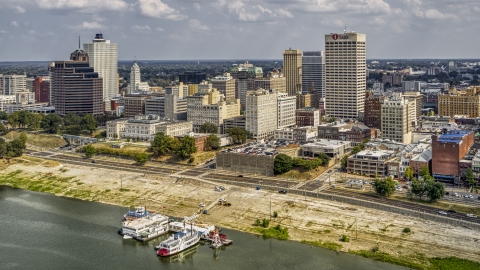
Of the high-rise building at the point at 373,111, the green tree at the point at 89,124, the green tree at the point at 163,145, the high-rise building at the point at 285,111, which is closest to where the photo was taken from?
the green tree at the point at 163,145

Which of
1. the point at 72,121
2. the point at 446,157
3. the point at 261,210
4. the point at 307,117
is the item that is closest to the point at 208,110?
the point at 307,117

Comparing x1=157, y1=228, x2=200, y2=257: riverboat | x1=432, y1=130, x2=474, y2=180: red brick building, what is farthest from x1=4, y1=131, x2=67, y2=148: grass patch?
x1=432, y1=130, x2=474, y2=180: red brick building

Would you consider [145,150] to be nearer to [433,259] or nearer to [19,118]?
[19,118]

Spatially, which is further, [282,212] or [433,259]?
[282,212]

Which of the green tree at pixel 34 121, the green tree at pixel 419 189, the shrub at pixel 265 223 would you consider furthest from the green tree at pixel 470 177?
the green tree at pixel 34 121

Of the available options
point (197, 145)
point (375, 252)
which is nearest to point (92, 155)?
point (197, 145)

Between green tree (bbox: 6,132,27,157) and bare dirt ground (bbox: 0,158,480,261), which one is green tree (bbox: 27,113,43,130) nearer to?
green tree (bbox: 6,132,27,157)

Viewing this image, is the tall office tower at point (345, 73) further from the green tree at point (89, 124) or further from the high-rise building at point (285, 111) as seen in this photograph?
the green tree at point (89, 124)
